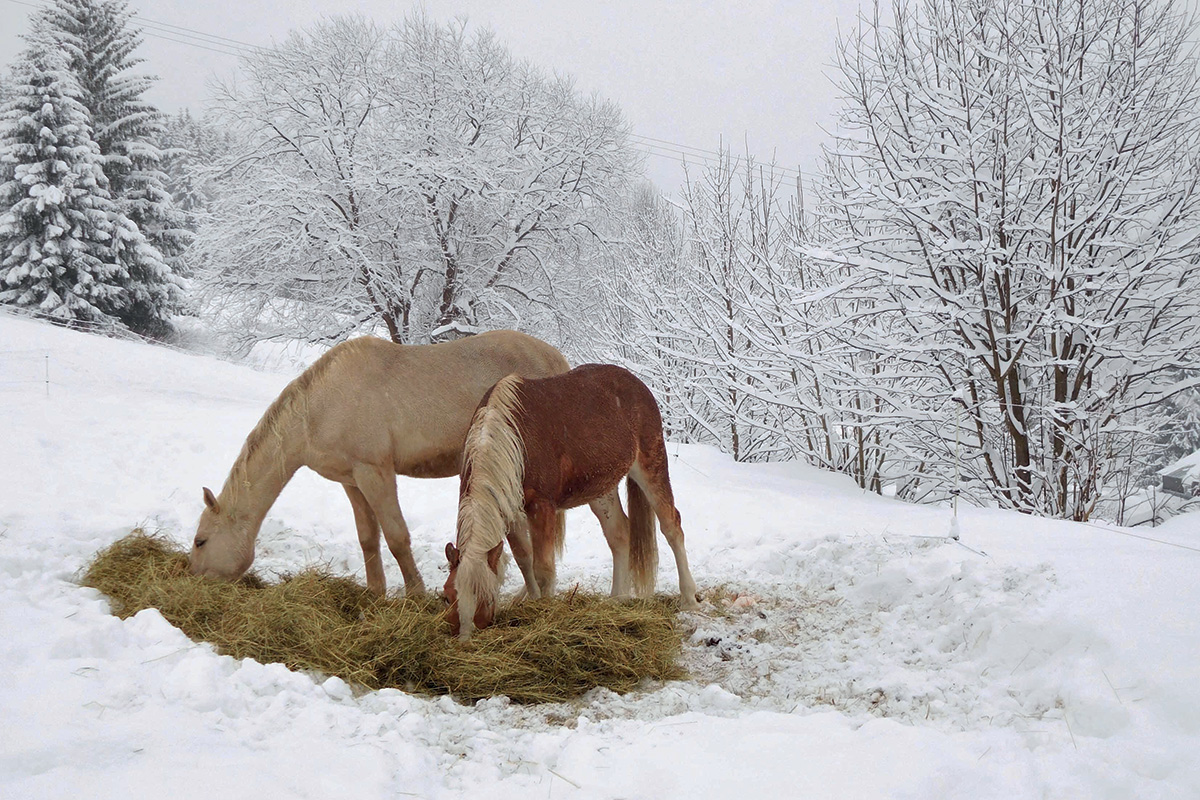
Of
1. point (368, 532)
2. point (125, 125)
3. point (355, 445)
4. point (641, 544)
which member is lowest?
point (368, 532)

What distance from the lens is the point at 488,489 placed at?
3482 millimetres

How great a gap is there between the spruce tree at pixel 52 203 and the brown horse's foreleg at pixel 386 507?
57.4ft

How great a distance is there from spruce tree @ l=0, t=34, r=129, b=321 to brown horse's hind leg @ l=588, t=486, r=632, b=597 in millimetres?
18214

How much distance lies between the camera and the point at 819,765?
7.18 feet

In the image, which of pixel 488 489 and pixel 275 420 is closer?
pixel 488 489

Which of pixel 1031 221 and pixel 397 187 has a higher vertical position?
pixel 397 187

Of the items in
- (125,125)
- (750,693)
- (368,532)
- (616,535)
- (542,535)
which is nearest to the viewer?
(750,693)

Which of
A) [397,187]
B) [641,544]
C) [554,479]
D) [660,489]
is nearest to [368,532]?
[554,479]

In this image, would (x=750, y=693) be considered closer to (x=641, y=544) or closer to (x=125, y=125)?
(x=641, y=544)

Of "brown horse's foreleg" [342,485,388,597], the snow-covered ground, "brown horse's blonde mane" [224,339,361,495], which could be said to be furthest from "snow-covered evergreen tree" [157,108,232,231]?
"brown horse's foreleg" [342,485,388,597]

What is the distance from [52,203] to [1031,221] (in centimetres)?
2030

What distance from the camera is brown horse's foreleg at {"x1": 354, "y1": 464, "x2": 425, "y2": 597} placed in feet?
13.6

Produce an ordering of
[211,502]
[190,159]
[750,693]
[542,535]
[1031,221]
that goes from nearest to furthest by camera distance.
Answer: [750,693] → [542,535] → [211,502] → [1031,221] → [190,159]

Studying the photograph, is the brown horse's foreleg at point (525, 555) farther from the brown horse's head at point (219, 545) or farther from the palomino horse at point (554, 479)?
the brown horse's head at point (219, 545)
